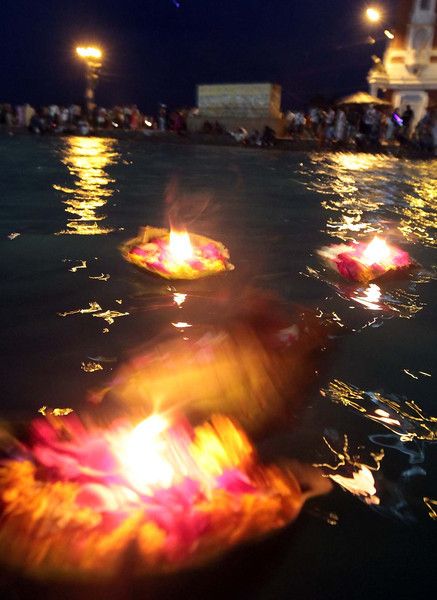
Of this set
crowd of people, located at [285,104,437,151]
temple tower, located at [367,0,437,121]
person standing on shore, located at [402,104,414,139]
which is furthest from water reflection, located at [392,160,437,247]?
temple tower, located at [367,0,437,121]

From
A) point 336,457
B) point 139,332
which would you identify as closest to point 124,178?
point 139,332

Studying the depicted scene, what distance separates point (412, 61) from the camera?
2958 cm

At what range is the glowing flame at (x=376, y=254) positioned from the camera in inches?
179

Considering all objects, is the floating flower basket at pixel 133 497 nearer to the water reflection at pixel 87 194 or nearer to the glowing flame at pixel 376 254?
the glowing flame at pixel 376 254

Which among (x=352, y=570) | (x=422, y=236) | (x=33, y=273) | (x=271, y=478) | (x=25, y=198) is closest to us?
(x=352, y=570)

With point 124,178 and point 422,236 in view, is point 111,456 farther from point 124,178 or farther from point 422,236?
point 124,178

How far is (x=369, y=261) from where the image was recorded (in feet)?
14.9

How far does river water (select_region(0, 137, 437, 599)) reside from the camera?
165 cm

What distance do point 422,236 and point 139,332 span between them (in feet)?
15.7

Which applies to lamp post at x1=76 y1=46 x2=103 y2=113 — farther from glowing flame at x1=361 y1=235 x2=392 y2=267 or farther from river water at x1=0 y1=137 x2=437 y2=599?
glowing flame at x1=361 y1=235 x2=392 y2=267

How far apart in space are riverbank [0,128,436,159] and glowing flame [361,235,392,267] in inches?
691

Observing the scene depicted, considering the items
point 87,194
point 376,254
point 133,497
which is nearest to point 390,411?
point 133,497

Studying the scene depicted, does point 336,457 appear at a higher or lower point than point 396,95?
lower

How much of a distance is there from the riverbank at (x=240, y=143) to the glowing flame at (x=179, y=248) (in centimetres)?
1810
